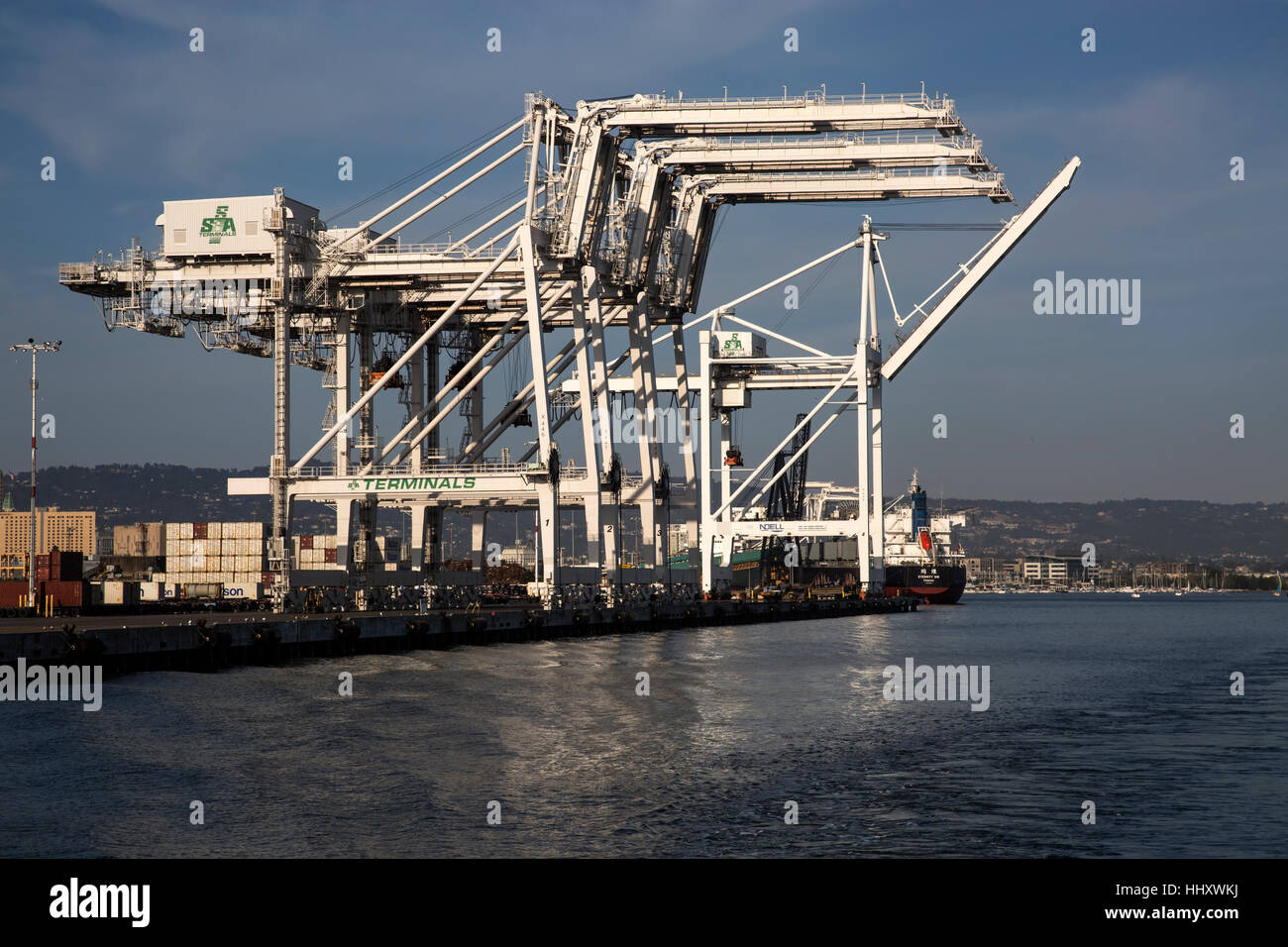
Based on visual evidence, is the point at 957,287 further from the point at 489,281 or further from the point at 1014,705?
the point at 1014,705

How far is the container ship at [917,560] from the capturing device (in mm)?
130125

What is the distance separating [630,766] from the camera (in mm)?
20844

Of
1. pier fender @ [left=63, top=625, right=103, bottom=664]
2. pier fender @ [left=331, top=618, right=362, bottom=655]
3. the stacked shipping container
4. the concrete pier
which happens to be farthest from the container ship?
pier fender @ [left=63, top=625, right=103, bottom=664]

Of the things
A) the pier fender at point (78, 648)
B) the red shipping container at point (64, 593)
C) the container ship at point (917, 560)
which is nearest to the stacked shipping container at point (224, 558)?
the red shipping container at point (64, 593)

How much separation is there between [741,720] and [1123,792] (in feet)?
30.3

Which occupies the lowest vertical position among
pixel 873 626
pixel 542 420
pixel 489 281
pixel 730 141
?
pixel 873 626

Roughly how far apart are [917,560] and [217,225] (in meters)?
99.1

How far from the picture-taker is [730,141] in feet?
174

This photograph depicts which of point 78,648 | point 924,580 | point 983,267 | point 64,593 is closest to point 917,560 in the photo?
point 924,580

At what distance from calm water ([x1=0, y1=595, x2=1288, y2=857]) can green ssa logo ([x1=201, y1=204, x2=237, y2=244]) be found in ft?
68.5

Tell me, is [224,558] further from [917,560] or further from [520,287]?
[917,560]

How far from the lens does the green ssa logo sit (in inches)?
2015

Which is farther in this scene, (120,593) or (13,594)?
(120,593)

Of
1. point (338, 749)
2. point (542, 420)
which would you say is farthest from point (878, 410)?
point (338, 749)
